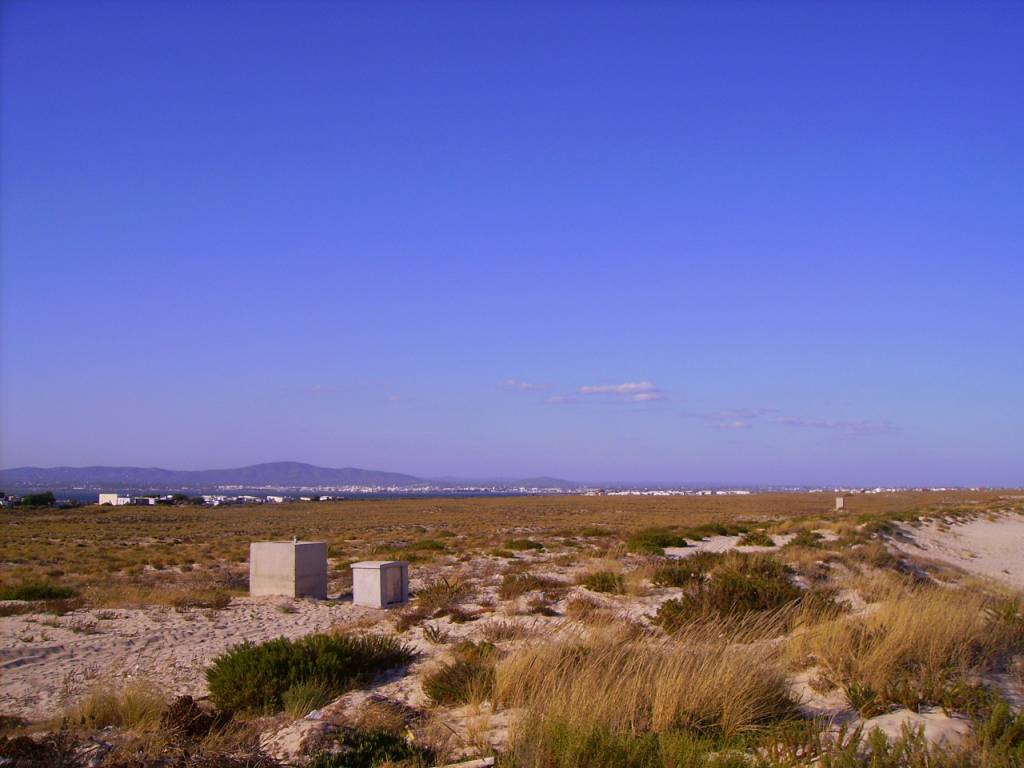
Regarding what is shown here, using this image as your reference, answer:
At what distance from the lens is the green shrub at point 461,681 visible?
24.5ft

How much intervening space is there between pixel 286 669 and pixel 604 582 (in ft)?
26.9

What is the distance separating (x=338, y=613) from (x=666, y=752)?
10.6 meters

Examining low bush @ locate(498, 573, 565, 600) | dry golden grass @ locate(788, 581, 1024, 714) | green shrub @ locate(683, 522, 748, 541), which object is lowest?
green shrub @ locate(683, 522, 748, 541)

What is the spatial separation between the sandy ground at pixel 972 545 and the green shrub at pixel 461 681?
764 inches

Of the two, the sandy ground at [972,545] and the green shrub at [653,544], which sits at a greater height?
the green shrub at [653,544]

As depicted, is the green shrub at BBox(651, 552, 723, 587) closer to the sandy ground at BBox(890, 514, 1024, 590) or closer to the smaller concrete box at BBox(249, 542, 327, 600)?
the smaller concrete box at BBox(249, 542, 327, 600)

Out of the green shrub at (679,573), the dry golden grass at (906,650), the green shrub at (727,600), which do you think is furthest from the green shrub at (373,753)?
the green shrub at (679,573)

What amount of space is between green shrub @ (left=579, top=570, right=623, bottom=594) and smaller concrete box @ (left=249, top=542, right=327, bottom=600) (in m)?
5.61

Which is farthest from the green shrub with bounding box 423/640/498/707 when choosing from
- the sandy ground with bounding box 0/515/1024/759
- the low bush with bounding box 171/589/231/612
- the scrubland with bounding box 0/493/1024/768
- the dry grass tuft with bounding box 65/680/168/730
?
the low bush with bounding box 171/589/231/612

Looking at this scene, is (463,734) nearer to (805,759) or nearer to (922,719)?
(805,759)

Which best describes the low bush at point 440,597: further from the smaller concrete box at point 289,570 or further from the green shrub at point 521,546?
the green shrub at point 521,546

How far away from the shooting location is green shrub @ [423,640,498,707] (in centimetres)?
746

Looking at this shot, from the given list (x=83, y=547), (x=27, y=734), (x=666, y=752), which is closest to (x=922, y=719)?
(x=666, y=752)

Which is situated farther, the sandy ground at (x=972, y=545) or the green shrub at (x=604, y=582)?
the sandy ground at (x=972, y=545)
